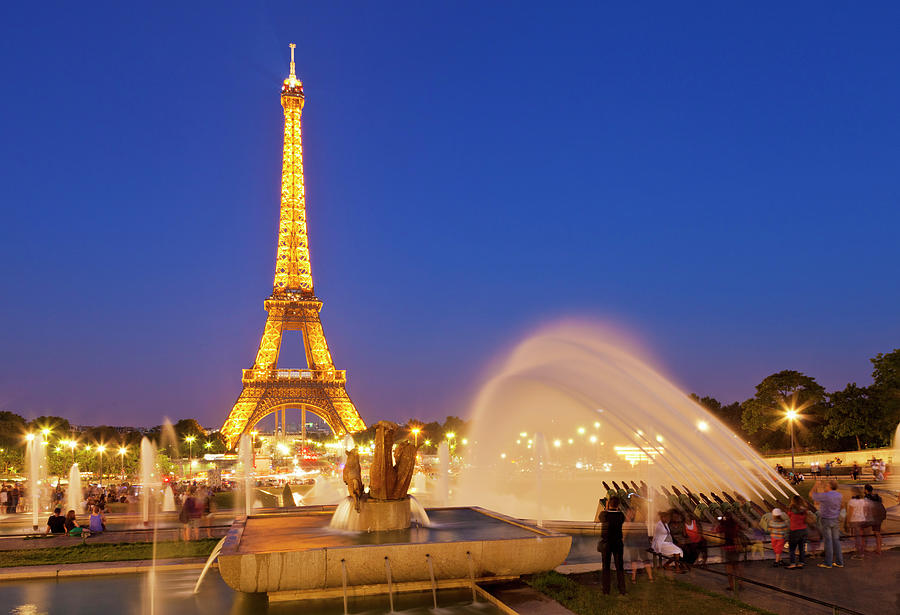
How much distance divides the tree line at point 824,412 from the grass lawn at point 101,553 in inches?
2275

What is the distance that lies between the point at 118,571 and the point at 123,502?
72.5 ft

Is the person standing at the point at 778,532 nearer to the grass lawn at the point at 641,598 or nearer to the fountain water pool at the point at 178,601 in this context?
the grass lawn at the point at 641,598

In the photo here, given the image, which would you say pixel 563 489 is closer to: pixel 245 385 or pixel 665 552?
pixel 665 552

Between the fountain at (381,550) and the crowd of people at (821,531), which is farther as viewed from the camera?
the crowd of people at (821,531)

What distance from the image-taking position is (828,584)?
1166cm

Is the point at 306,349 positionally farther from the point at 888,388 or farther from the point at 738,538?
the point at 738,538

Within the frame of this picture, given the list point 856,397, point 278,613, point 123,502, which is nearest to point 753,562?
point 278,613

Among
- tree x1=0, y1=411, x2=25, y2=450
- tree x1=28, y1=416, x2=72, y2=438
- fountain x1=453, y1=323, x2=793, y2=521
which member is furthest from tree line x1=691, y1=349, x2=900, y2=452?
tree x1=28, y1=416, x2=72, y2=438

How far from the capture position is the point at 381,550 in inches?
441

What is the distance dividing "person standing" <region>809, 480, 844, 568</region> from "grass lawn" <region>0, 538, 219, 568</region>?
13.3m

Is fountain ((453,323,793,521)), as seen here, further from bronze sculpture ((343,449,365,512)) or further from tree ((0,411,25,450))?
tree ((0,411,25,450))

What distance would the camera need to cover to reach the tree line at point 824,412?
58.3 meters

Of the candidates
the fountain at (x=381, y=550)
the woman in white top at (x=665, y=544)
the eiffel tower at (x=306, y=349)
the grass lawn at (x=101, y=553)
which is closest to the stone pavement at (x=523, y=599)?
the fountain at (x=381, y=550)

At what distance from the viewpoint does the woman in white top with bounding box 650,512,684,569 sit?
12471mm
